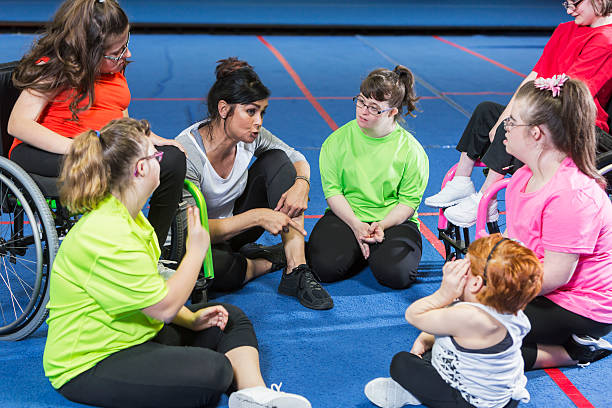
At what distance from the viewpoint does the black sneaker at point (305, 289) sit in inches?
115

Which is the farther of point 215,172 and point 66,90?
point 215,172

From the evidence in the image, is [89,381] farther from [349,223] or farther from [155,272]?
[349,223]

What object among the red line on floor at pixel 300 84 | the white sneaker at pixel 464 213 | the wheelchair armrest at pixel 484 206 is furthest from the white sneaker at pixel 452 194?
the red line on floor at pixel 300 84

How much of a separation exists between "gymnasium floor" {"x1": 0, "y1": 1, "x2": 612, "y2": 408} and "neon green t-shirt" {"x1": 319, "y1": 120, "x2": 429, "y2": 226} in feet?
1.23

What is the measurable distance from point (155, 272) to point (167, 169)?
608 mm

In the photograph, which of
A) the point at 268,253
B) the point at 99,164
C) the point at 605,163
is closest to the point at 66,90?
the point at 99,164

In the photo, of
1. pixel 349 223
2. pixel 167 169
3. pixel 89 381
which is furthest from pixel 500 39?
pixel 89 381

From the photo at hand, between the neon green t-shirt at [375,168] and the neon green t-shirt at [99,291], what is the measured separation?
130cm

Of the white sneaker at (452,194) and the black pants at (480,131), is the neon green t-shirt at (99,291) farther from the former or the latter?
the black pants at (480,131)

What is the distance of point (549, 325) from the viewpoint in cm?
240

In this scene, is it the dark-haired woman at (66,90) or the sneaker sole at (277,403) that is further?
the dark-haired woman at (66,90)

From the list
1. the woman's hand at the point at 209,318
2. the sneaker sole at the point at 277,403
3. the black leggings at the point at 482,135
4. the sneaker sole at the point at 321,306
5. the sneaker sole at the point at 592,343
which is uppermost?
the black leggings at the point at 482,135

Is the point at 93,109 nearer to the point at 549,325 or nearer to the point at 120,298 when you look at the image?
the point at 120,298

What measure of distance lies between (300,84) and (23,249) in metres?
4.71
